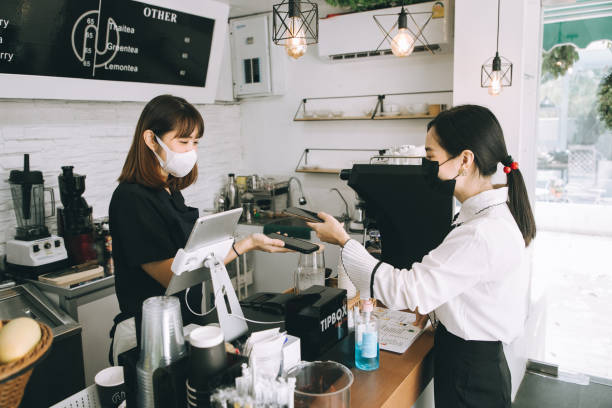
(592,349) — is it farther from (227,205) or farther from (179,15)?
(179,15)

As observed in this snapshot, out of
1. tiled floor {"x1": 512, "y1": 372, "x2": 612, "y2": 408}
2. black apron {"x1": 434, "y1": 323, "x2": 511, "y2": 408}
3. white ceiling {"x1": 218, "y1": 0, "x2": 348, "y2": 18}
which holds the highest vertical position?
white ceiling {"x1": 218, "y1": 0, "x2": 348, "y2": 18}

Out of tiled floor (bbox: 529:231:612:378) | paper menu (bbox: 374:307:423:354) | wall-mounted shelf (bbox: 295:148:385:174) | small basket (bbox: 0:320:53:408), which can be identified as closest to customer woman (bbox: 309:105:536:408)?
paper menu (bbox: 374:307:423:354)

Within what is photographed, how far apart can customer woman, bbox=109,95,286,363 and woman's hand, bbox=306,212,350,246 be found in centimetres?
17

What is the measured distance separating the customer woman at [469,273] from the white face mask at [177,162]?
0.69 metres

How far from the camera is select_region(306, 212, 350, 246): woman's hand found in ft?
5.35

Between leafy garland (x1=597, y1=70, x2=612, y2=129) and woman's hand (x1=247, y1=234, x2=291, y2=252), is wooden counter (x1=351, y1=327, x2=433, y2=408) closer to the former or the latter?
woman's hand (x1=247, y1=234, x2=291, y2=252)

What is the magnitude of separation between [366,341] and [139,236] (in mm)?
919

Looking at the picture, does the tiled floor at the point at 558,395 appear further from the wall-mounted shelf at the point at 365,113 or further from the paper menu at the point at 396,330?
the wall-mounted shelf at the point at 365,113

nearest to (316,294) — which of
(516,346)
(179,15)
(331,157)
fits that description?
(516,346)

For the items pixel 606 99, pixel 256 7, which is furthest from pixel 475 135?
pixel 256 7

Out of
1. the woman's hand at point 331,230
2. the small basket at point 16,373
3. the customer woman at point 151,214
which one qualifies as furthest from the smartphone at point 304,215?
the small basket at point 16,373

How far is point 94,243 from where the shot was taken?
119 inches

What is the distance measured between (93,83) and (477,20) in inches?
102

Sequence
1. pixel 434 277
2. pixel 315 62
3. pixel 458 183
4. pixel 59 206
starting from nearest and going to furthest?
pixel 434 277
pixel 458 183
pixel 59 206
pixel 315 62
